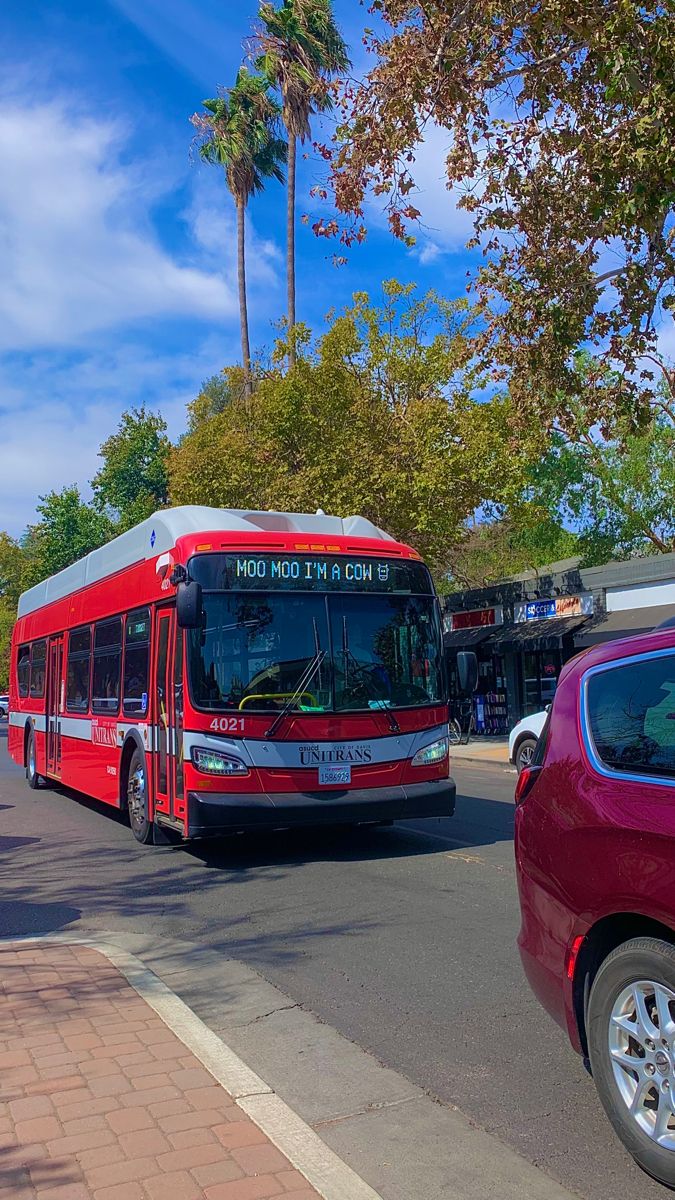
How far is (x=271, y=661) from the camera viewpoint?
9109mm

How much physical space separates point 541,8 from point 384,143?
6.35 ft

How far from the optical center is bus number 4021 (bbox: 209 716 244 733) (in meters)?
8.80

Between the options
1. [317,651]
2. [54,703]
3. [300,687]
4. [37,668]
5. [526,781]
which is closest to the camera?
[526,781]

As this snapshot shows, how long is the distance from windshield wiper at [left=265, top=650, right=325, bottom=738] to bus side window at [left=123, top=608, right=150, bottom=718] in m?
1.90

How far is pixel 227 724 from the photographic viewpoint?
29.0 feet

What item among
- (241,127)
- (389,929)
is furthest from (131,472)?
(389,929)

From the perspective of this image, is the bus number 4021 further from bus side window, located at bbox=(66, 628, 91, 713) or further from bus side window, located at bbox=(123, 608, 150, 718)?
bus side window, located at bbox=(66, 628, 91, 713)

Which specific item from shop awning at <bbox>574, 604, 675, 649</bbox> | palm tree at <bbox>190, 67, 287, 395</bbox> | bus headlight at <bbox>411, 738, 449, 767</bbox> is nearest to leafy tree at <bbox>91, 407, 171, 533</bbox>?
palm tree at <bbox>190, 67, 287, 395</bbox>

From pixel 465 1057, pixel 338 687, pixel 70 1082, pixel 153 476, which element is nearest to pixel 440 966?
pixel 465 1057

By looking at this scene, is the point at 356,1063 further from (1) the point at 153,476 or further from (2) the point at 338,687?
(1) the point at 153,476

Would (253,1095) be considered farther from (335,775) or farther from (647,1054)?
(335,775)

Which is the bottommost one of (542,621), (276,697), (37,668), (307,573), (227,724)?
(227,724)

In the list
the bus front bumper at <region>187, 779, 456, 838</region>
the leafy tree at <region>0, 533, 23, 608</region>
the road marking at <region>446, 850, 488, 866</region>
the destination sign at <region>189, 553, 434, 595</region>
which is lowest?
the road marking at <region>446, 850, 488, 866</region>

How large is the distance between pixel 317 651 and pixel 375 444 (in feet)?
57.0
